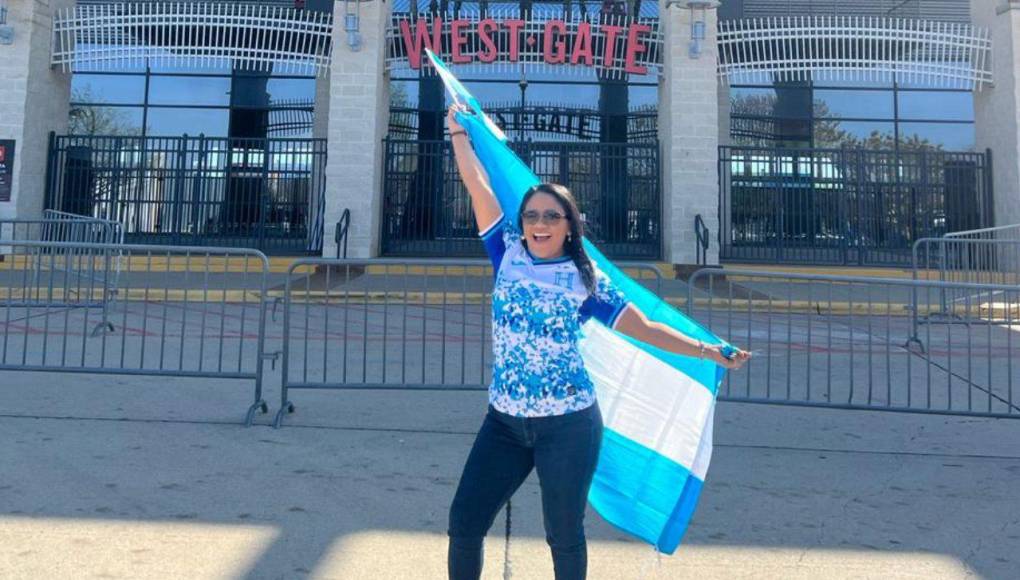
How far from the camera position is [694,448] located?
295cm

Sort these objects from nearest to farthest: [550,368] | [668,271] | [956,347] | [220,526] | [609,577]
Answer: [550,368] < [609,577] < [220,526] < [956,347] < [668,271]

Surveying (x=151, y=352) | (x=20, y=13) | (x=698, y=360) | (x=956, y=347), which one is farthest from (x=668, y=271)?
(x=20, y=13)

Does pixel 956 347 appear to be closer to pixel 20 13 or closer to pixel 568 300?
pixel 568 300

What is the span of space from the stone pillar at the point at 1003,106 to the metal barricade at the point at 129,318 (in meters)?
14.5

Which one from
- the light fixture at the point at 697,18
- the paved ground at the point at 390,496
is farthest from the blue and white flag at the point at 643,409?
the light fixture at the point at 697,18

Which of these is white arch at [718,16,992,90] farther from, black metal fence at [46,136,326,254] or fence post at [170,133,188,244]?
fence post at [170,133,188,244]

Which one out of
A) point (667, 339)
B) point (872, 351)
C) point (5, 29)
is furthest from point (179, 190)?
point (667, 339)

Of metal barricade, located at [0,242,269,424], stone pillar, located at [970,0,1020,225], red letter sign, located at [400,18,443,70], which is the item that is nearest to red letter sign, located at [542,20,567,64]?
red letter sign, located at [400,18,443,70]

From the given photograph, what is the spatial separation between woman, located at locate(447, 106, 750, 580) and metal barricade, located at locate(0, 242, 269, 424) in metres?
3.31

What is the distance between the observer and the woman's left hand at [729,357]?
8.84ft

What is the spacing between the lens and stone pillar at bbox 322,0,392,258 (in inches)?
580

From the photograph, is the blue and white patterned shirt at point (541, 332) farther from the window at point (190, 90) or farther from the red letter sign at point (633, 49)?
the window at point (190, 90)

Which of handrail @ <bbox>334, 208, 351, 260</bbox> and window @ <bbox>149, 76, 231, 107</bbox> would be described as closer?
handrail @ <bbox>334, 208, 351, 260</bbox>

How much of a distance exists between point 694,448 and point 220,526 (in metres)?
2.27
